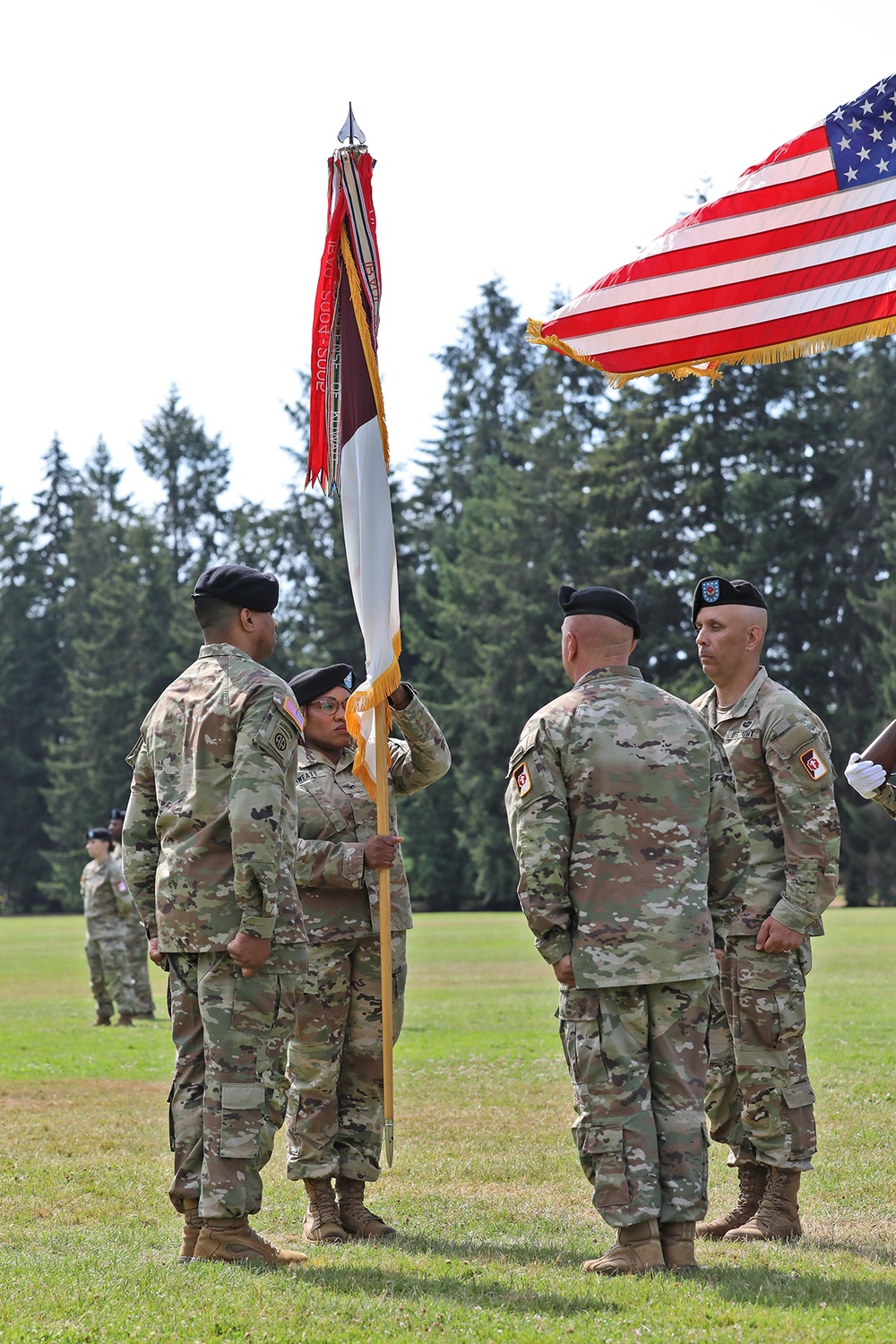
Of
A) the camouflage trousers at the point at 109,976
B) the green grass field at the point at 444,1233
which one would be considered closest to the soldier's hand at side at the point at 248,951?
the green grass field at the point at 444,1233

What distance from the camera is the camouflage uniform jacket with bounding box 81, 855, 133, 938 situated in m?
17.3

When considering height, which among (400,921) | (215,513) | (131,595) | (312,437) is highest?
(215,513)

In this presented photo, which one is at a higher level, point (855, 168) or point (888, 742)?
point (855, 168)

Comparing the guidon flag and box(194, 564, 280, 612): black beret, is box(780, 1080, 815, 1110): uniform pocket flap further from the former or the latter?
box(194, 564, 280, 612): black beret

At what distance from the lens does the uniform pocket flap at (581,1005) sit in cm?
559

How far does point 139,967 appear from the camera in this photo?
696 inches

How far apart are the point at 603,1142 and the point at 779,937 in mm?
1395

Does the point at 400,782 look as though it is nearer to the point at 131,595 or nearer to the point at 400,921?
the point at 400,921

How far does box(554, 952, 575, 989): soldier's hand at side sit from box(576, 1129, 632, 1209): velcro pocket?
55 cm

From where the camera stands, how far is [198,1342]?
458 cm

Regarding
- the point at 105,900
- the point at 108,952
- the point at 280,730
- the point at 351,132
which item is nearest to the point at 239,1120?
the point at 280,730

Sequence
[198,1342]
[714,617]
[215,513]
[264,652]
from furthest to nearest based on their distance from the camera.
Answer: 1. [215,513]
2. [714,617]
3. [264,652]
4. [198,1342]

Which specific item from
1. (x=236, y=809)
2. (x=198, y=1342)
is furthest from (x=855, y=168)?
(x=198, y=1342)

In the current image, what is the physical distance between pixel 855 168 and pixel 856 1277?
5.64m
